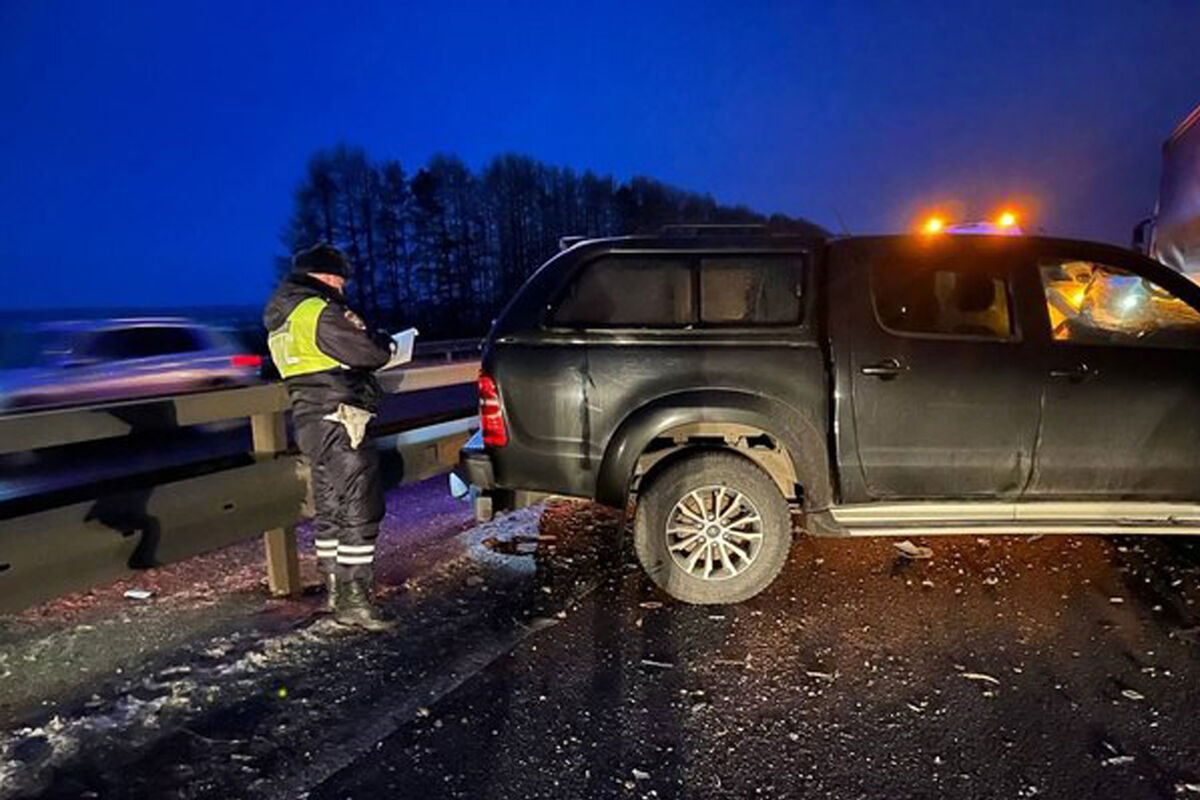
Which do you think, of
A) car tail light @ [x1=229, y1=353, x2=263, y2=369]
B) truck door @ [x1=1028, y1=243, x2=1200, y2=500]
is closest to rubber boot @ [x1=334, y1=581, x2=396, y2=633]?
truck door @ [x1=1028, y1=243, x2=1200, y2=500]

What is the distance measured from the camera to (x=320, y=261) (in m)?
3.86

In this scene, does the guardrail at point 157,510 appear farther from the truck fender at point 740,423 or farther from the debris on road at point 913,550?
the debris on road at point 913,550

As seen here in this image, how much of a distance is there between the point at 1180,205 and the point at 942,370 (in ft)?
24.3

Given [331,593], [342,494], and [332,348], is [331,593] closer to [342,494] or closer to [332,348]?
[342,494]

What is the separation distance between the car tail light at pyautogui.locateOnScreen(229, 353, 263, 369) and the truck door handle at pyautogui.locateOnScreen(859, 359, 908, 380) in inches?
314

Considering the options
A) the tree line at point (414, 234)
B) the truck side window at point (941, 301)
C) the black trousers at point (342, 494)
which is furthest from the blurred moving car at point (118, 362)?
the tree line at point (414, 234)

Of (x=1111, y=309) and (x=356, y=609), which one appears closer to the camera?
(x=356, y=609)

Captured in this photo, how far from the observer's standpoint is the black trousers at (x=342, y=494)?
12.5 feet

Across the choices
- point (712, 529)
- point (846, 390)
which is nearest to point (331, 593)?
point (712, 529)

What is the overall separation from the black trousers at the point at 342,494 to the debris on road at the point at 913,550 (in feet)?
10.5

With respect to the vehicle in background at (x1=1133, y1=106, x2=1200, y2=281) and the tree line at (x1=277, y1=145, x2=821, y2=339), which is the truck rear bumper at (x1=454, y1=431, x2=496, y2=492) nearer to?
the vehicle in background at (x1=1133, y1=106, x2=1200, y2=281)

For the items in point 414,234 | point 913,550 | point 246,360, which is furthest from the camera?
point 414,234

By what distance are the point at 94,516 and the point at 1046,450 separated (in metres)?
4.47

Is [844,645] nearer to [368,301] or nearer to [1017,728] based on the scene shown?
[1017,728]
